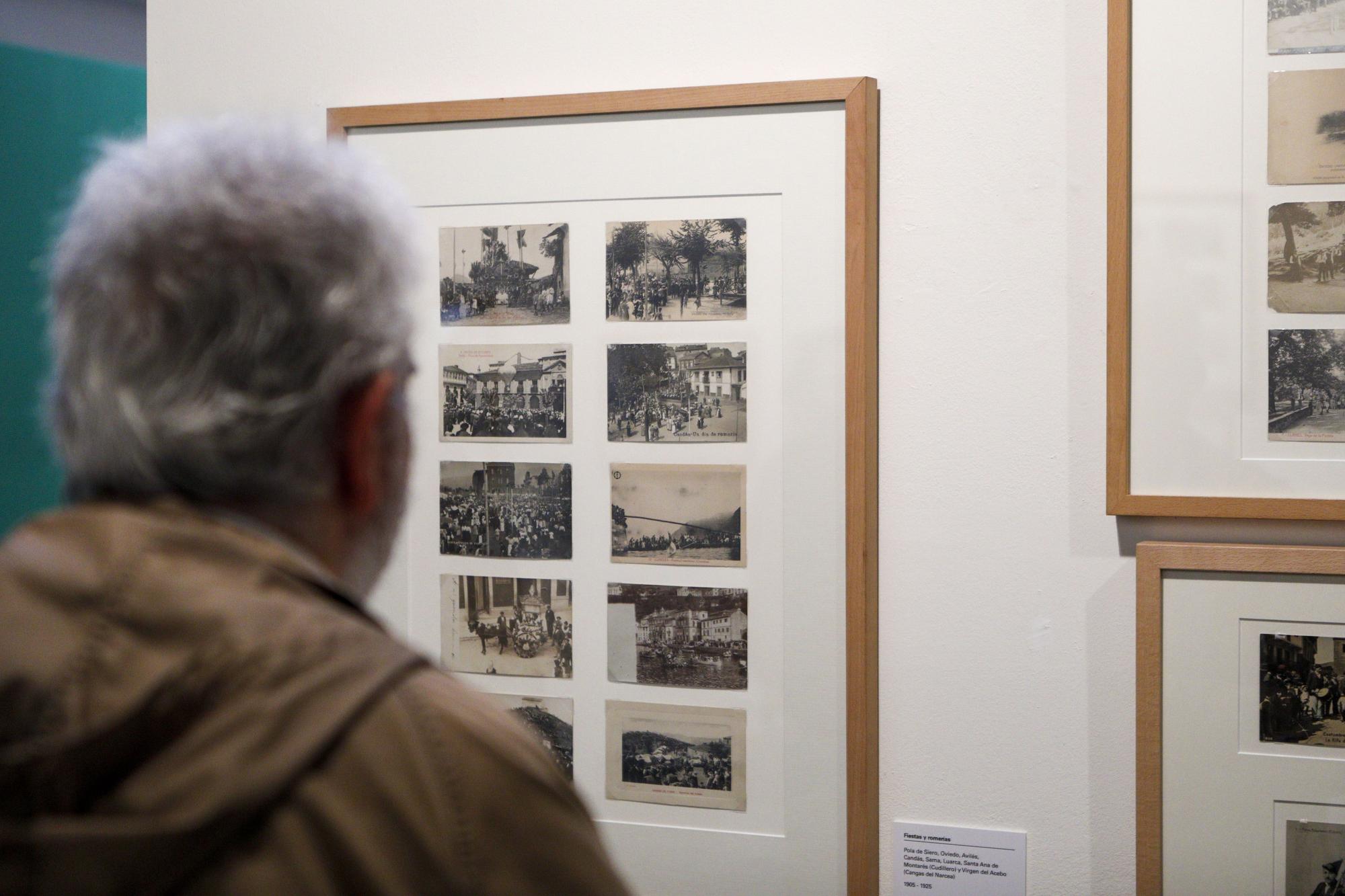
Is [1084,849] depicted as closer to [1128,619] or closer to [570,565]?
[1128,619]

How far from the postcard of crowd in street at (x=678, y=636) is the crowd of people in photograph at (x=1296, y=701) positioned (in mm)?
505

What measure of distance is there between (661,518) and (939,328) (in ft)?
1.17

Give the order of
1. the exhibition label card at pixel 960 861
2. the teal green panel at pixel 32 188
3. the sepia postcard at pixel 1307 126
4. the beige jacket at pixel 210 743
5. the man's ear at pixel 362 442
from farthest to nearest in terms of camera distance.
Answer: the teal green panel at pixel 32 188 < the exhibition label card at pixel 960 861 < the sepia postcard at pixel 1307 126 < the man's ear at pixel 362 442 < the beige jacket at pixel 210 743

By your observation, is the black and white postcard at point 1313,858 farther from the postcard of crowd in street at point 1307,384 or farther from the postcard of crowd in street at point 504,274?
the postcard of crowd in street at point 504,274

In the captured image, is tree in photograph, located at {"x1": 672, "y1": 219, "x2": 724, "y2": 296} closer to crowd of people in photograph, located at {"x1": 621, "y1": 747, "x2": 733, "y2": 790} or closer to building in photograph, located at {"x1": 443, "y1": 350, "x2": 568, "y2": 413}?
building in photograph, located at {"x1": 443, "y1": 350, "x2": 568, "y2": 413}

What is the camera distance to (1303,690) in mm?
1037

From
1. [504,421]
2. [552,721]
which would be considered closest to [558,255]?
[504,421]

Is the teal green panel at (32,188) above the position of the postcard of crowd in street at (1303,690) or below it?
above

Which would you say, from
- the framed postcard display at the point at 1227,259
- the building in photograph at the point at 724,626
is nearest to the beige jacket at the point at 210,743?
the building in photograph at the point at 724,626

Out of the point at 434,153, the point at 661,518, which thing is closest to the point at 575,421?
the point at 661,518

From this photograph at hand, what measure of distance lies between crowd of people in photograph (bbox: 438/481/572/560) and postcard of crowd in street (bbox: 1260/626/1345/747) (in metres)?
0.71

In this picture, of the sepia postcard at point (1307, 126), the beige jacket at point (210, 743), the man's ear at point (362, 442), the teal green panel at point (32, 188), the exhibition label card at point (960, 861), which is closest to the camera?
the beige jacket at point (210, 743)

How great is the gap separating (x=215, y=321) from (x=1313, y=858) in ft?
3.53

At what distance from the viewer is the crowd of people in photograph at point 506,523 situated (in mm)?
1220
